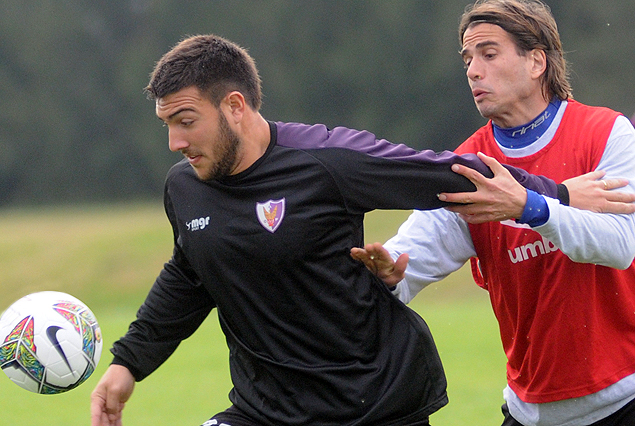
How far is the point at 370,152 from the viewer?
11.5 feet

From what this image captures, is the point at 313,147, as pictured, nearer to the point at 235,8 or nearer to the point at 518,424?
the point at 518,424

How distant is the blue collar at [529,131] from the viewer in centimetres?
386

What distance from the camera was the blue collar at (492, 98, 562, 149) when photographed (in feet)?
12.7

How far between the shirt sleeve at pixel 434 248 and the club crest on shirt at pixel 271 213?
659mm

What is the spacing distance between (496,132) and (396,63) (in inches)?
853

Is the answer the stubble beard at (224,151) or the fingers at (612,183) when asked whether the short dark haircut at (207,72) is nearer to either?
the stubble beard at (224,151)

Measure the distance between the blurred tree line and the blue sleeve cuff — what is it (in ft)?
67.8

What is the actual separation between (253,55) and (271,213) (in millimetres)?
23184

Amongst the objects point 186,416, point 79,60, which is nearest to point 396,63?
point 79,60

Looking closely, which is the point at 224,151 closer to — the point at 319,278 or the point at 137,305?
the point at 319,278

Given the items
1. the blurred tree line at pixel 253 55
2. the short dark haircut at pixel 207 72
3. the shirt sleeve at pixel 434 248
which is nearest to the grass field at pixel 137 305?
the blurred tree line at pixel 253 55

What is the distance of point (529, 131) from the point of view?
152 inches

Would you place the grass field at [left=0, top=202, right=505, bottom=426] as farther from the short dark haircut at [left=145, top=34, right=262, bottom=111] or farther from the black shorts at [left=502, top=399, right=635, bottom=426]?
the short dark haircut at [left=145, top=34, right=262, bottom=111]

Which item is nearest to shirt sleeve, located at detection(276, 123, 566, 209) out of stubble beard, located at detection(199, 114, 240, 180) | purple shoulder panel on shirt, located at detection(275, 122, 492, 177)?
purple shoulder panel on shirt, located at detection(275, 122, 492, 177)
